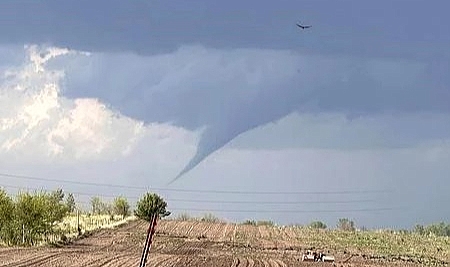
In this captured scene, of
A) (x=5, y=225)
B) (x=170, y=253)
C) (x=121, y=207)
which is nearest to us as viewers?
(x=170, y=253)

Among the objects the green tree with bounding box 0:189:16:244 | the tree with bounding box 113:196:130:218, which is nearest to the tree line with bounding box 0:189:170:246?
the green tree with bounding box 0:189:16:244

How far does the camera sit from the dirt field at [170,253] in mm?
49006

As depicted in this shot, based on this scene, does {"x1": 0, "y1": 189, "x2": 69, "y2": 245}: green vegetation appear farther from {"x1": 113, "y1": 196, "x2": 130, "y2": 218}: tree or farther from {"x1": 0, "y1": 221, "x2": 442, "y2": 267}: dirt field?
{"x1": 113, "y1": 196, "x2": 130, "y2": 218}: tree

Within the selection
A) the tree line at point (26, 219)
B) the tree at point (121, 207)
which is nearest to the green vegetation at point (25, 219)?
the tree line at point (26, 219)

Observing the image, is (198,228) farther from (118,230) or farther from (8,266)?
(8,266)

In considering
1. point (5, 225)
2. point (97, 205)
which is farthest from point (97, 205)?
point (5, 225)

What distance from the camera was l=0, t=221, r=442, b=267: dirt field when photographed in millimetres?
49006

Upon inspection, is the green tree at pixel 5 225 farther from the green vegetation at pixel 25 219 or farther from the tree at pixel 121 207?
the tree at pixel 121 207

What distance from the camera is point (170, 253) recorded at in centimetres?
5828

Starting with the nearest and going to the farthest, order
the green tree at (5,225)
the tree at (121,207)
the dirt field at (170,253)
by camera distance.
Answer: the dirt field at (170,253), the green tree at (5,225), the tree at (121,207)

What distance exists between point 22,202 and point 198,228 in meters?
35.2

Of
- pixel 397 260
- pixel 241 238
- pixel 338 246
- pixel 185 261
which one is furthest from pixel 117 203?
pixel 185 261

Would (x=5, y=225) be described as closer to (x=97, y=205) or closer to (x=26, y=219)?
(x=26, y=219)

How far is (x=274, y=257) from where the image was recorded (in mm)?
57781
